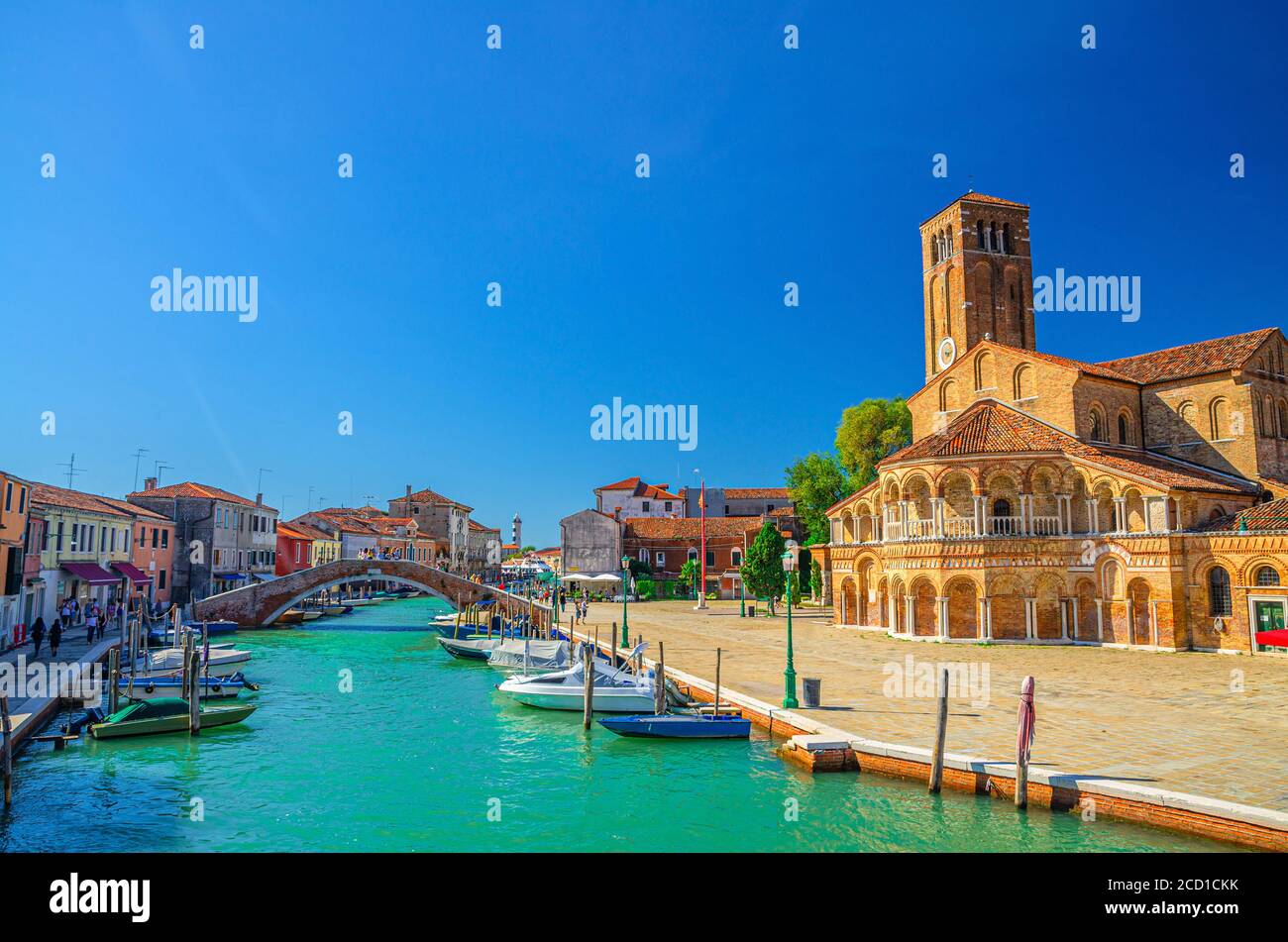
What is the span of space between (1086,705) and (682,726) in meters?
8.33

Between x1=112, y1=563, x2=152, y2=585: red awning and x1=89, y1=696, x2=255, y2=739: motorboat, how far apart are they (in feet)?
85.1

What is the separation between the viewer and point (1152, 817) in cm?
1036

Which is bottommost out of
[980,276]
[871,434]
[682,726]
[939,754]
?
[682,726]

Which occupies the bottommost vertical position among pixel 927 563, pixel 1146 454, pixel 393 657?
pixel 393 657

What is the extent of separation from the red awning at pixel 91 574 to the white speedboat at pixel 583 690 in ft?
82.8

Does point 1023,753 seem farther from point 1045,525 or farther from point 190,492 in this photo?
point 190,492

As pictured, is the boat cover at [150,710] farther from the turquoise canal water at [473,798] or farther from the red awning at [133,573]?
the red awning at [133,573]

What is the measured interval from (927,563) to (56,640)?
101 feet

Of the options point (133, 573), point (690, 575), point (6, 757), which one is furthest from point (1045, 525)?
point (133, 573)

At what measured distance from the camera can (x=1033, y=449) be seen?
29.2 meters

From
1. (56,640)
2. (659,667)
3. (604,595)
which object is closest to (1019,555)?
(659,667)

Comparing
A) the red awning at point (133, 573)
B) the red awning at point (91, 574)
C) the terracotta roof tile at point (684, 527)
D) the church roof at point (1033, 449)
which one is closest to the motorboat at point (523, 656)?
the church roof at point (1033, 449)

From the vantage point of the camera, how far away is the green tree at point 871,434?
1997 inches

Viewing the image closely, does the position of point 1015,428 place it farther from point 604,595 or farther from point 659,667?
point 604,595
